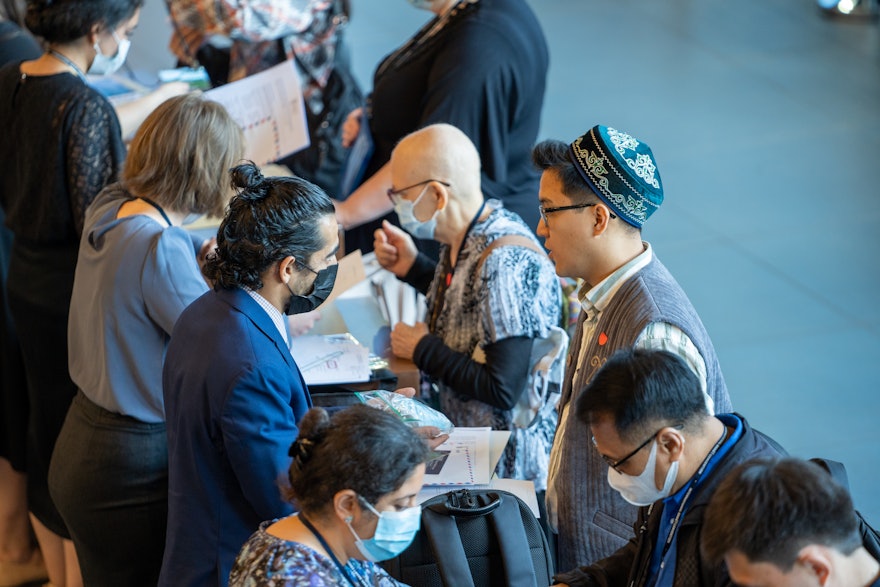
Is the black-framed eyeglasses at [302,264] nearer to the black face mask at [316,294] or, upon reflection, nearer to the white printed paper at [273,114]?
the black face mask at [316,294]

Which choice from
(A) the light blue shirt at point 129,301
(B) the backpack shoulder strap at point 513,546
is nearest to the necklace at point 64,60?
(A) the light blue shirt at point 129,301

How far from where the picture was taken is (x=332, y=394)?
3.05 metres

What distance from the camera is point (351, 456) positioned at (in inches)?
76.3

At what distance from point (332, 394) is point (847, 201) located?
484cm

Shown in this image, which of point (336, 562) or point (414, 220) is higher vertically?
point (414, 220)

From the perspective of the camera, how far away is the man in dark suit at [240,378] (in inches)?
87.7

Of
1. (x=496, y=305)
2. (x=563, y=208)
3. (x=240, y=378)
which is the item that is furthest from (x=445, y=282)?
(x=240, y=378)

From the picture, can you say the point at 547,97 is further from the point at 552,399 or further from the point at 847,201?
the point at 552,399

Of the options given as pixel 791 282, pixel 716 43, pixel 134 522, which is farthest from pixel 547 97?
pixel 134 522

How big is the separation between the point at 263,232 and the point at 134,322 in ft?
2.10

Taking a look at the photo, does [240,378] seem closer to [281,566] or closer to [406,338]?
[281,566]

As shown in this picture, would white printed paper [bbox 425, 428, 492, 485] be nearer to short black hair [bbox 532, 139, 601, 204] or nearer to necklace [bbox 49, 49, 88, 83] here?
short black hair [bbox 532, 139, 601, 204]

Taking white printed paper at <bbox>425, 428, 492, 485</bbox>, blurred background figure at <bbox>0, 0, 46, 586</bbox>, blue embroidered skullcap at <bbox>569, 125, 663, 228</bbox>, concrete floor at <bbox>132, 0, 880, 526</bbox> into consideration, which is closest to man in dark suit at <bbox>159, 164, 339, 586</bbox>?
white printed paper at <bbox>425, 428, 492, 485</bbox>

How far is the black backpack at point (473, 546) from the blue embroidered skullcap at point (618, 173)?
780 mm
